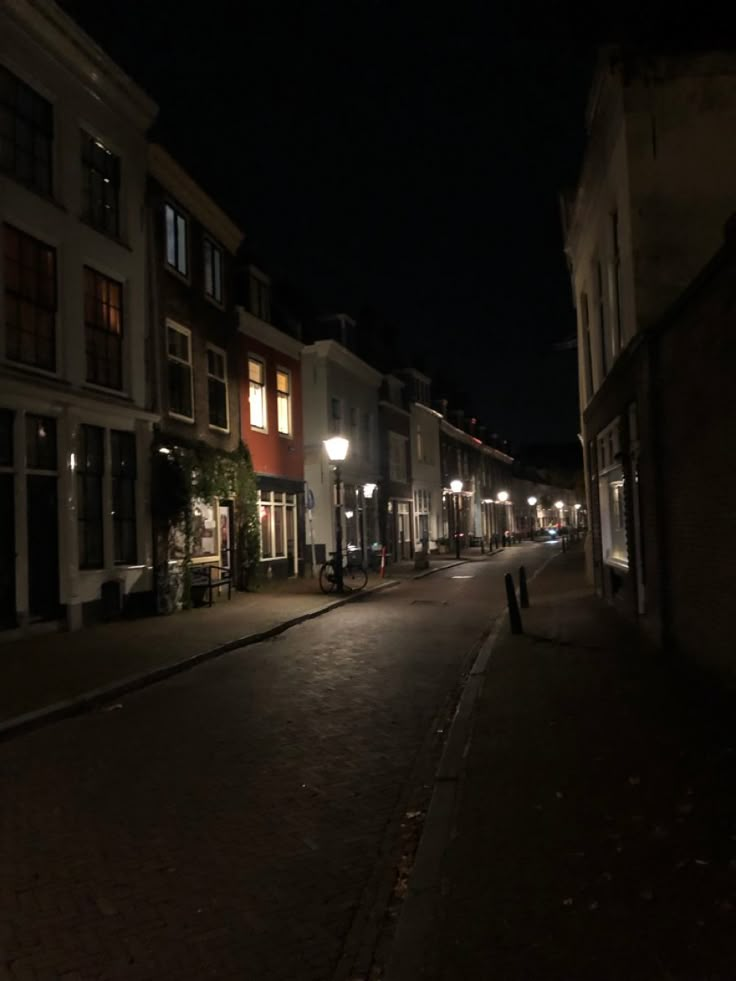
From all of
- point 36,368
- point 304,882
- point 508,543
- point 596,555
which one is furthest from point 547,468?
point 304,882

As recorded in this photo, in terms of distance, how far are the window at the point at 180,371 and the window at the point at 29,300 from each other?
161 inches

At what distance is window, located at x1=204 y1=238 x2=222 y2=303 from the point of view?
1992 centimetres

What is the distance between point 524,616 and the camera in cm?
1505

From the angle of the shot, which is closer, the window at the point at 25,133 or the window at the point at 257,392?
the window at the point at 25,133

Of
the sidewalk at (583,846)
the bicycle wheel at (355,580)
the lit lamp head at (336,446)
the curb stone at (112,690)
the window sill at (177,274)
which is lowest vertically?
the sidewalk at (583,846)

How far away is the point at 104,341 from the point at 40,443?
9.38 ft

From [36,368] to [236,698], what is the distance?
7.19 metres

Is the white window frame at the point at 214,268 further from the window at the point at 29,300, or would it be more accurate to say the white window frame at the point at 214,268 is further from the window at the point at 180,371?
the window at the point at 29,300

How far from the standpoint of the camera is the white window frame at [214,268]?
1984cm

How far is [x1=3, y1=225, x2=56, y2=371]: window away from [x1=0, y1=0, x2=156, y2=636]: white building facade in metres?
0.02

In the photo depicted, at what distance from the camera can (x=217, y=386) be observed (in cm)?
2017

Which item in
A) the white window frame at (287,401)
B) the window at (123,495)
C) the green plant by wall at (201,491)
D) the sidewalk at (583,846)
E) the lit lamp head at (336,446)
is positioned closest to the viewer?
the sidewalk at (583,846)

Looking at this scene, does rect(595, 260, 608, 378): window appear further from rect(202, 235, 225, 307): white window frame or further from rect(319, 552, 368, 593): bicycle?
rect(202, 235, 225, 307): white window frame

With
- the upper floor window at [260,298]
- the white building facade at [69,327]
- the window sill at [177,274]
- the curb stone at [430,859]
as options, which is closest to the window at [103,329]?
the white building facade at [69,327]
